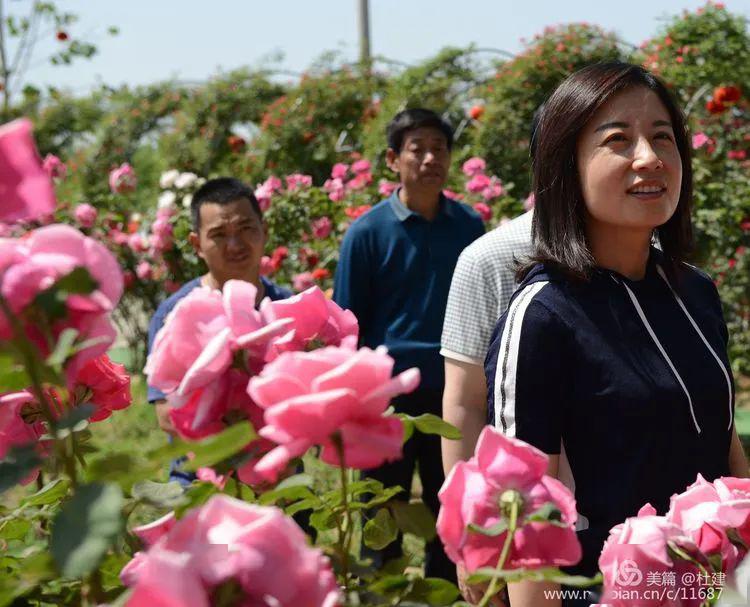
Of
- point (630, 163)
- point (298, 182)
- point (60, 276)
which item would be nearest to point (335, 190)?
point (298, 182)

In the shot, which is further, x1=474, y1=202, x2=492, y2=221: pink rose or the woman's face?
x1=474, y1=202, x2=492, y2=221: pink rose

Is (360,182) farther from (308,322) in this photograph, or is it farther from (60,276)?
(60,276)

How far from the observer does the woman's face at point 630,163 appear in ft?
5.38

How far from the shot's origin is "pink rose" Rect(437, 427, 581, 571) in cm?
73

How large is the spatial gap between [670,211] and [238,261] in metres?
1.82

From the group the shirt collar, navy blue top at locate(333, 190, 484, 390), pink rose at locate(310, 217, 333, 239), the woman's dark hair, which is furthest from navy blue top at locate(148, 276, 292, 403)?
pink rose at locate(310, 217, 333, 239)

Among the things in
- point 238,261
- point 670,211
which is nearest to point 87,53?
point 238,261

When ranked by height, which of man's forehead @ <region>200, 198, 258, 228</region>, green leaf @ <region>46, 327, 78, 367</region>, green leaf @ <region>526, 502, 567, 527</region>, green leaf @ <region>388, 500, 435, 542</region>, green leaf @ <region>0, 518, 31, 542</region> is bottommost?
man's forehead @ <region>200, 198, 258, 228</region>

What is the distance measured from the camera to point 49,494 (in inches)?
35.0

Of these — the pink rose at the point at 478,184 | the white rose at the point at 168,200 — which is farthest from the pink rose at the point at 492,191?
the white rose at the point at 168,200

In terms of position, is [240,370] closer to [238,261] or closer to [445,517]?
[445,517]

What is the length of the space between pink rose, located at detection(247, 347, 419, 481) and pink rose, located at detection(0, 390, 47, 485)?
0.32 metres

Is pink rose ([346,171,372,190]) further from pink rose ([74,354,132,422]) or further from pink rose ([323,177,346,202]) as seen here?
pink rose ([74,354,132,422])

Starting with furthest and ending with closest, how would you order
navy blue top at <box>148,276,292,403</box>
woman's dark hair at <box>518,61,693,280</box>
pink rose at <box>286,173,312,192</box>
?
pink rose at <box>286,173,312,192</box>, navy blue top at <box>148,276,292,403</box>, woman's dark hair at <box>518,61,693,280</box>
